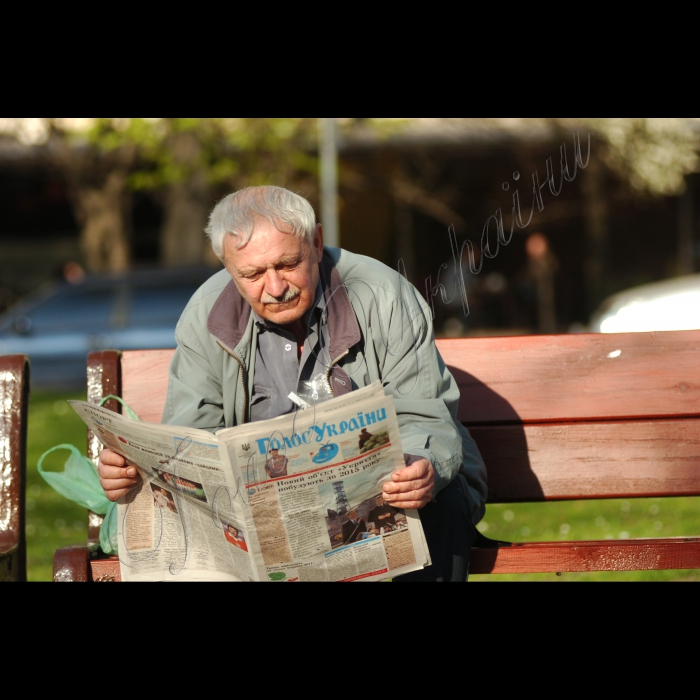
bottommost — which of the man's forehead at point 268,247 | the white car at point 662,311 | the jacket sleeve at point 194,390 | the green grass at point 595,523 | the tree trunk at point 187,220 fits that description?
the green grass at point 595,523

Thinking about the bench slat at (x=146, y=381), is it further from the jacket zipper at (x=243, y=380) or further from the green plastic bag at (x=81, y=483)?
the jacket zipper at (x=243, y=380)

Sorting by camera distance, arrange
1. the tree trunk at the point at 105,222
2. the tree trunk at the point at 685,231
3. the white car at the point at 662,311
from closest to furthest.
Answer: the white car at the point at 662,311 < the tree trunk at the point at 105,222 < the tree trunk at the point at 685,231

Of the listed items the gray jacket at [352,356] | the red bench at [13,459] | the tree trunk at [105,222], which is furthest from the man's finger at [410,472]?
the tree trunk at [105,222]

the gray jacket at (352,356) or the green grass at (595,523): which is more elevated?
the gray jacket at (352,356)

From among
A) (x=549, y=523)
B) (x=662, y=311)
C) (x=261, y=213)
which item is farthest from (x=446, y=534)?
(x=662, y=311)

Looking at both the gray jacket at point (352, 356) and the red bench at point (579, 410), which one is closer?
the gray jacket at point (352, 356)

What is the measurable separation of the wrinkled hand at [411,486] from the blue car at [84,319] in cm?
818

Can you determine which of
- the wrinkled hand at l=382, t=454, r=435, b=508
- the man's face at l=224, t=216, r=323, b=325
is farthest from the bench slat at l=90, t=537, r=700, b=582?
the man's face at l=224, t=216, r=323, b=325

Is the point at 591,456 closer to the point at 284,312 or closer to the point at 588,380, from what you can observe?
the point at 588,380

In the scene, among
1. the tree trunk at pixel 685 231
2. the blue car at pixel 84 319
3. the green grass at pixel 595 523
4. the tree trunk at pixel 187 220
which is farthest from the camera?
the tree trunk at pixel 685 231

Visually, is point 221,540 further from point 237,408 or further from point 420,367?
point 420,367

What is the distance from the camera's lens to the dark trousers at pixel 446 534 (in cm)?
238

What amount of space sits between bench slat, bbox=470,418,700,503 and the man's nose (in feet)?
2.71

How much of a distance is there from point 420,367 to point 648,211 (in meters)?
18.2
